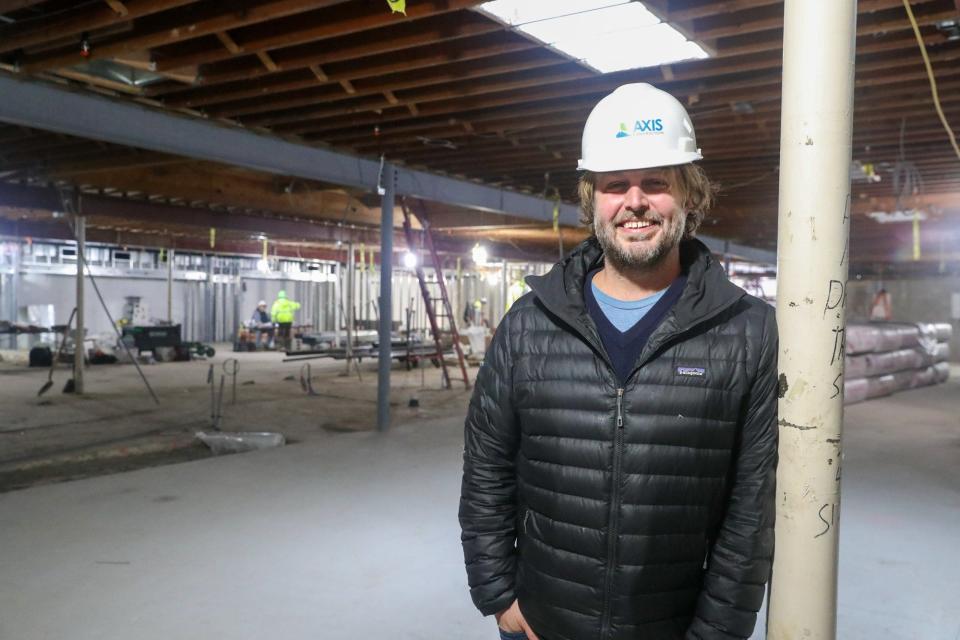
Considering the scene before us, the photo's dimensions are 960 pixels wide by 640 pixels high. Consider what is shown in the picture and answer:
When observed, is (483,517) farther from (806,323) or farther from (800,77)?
(800,77)

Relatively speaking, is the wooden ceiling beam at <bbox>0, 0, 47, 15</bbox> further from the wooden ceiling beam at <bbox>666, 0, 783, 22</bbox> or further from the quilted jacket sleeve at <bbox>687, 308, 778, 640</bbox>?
the quilted jacket sleeve at <bbox>687, 308, 778, 640</bbox>

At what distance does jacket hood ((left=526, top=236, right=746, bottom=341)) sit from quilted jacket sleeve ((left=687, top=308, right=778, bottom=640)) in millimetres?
118

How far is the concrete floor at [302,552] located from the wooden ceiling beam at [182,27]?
2689 mm

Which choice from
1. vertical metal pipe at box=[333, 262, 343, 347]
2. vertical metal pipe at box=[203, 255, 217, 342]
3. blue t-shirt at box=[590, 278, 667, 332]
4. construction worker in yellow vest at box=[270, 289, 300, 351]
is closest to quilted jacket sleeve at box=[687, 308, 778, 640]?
blue t-shirt at box=[590, 278, 667, 332]

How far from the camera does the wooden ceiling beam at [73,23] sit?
3.61 m

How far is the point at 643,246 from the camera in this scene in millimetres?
1519

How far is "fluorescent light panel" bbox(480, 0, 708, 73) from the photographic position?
11.5 ft

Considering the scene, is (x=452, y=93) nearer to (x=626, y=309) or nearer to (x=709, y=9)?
(x=709, y=9)

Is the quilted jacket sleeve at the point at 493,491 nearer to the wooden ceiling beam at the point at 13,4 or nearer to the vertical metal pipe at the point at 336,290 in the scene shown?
the wooden ceiling beam at the point at 13,4

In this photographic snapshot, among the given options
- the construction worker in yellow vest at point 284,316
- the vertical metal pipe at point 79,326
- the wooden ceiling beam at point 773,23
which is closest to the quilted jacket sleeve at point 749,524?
the wooden ceiling beam at point 773,23

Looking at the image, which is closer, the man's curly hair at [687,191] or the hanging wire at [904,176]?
the man's curly hair at [687,191]

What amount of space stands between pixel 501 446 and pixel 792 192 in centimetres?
82

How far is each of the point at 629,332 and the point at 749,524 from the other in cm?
46

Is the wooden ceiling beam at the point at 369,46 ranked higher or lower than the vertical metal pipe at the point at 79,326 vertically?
higher
